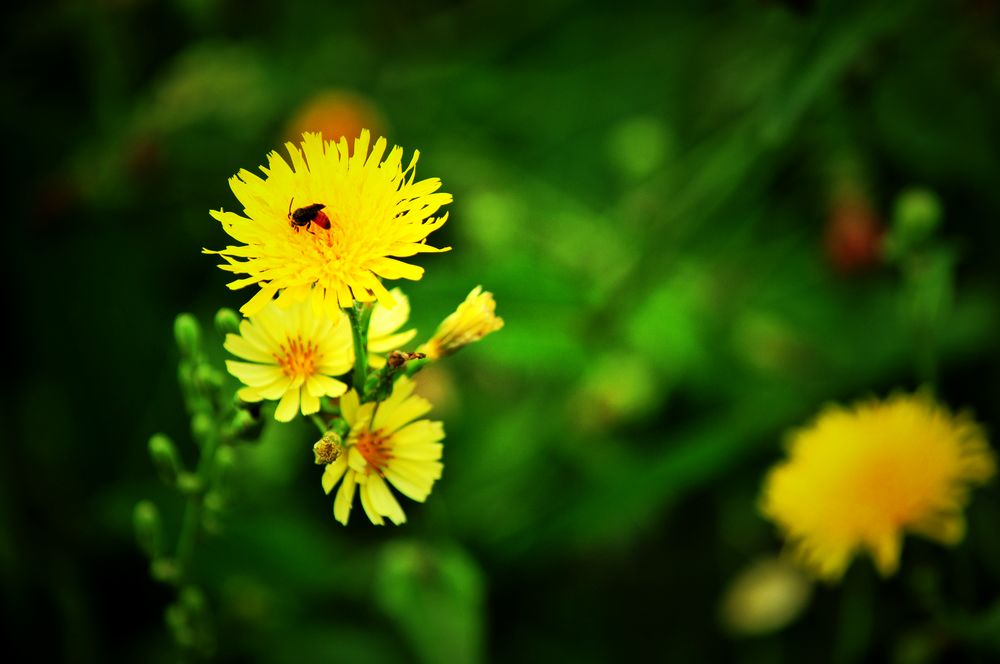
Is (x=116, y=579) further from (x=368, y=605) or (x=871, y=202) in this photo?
(x=871, y=202)

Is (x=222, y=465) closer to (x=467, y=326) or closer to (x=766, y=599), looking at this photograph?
(x=467, y=326)

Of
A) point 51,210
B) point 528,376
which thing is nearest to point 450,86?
point 528,376

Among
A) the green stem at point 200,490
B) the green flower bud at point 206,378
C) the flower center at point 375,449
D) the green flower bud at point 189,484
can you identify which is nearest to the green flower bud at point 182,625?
the green stem at point 200,490

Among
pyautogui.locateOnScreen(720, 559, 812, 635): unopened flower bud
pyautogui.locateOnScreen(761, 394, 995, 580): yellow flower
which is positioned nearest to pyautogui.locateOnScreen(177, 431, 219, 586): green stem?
pyautogui.locateOnScreen(761, 394, 995, 580): yellow flower

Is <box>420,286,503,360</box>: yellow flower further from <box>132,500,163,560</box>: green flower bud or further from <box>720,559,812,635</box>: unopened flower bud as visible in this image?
<box>720,559,812,635</box>: unopened flower bud

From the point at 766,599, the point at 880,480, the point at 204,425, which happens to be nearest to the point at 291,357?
the point at 204,425

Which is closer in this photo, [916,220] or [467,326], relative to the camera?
[467,326]
